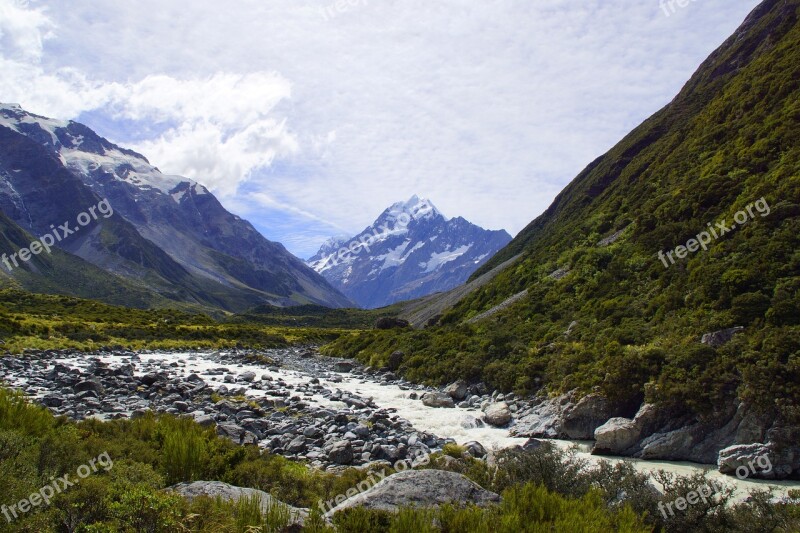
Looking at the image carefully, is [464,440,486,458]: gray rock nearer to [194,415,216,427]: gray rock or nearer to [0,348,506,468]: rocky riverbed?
[0,348,506,468]: rocky riverbed

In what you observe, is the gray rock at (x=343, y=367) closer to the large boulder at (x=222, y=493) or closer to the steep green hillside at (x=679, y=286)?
the steep green hillside at (x=679, y=286)

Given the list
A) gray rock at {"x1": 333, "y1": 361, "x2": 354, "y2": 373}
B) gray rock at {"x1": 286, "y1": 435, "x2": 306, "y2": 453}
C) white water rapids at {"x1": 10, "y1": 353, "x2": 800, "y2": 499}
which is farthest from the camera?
gray rock at {"x1": 333, "y1": 361, "x2": 354, "y2": 373}

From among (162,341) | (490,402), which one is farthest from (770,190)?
(162,341)

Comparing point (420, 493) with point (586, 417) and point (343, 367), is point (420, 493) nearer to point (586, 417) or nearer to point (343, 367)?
point (586, 417)

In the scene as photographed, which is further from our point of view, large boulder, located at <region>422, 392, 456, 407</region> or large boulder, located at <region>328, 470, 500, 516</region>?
large boulder, located at <region>422, 392, 456, 407</region>

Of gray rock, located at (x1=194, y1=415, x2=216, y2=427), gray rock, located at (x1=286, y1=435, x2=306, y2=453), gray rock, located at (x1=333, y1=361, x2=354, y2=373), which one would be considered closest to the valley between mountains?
gray rock, located at (x1=286, y1=435, x2=306, y2=453)

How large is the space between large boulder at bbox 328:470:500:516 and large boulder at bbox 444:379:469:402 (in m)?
18.3

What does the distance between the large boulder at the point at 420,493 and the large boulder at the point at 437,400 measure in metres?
16.4

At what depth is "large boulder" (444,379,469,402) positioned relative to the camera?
85.0 feet

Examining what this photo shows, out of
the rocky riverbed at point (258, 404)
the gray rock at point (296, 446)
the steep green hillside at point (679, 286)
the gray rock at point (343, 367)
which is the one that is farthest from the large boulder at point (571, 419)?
the gray rock at point (343, 367)

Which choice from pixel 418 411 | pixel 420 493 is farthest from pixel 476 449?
pixel 420 493

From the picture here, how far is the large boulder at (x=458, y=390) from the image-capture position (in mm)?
25922

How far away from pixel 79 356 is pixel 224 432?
30969 millimetres

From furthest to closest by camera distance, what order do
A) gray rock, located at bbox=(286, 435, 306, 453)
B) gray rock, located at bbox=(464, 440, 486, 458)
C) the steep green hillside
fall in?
the steep green hillside, gray rock, located at bbox=(286, 435, 306, 453), gray rock, located at bbox=(464, 440, 486, 458)
